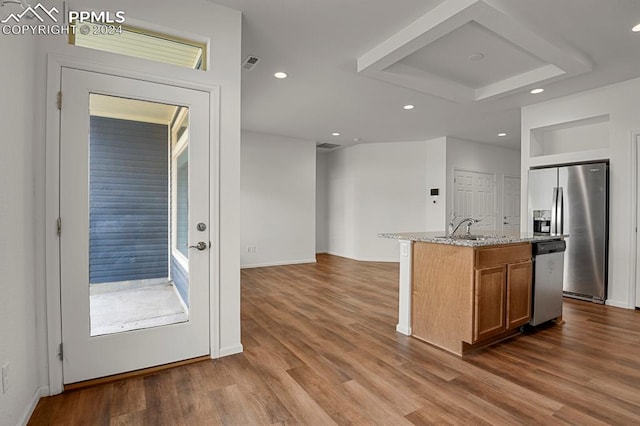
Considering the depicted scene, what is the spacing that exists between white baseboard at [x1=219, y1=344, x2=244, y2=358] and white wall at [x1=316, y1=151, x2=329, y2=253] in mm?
6276

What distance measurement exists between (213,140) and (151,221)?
2.57 ft

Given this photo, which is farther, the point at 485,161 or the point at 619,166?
the point at 485,161

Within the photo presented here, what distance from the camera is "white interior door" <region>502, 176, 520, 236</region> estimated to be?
8.31 metres

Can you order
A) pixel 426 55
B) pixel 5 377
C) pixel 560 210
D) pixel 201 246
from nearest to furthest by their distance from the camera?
pixel 5 377 < pixel 201 246 < pixel 426 55 < pixel 560 210

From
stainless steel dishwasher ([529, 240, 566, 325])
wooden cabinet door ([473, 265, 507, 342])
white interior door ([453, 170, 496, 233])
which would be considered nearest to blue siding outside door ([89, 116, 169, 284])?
wooden cabinet door ([473, 265, 507, 342])

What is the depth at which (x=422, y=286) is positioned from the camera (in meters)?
3.05

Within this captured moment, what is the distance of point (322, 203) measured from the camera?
906 cm

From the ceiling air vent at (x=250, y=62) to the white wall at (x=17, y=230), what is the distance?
76.9 inches

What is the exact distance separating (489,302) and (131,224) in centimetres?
293

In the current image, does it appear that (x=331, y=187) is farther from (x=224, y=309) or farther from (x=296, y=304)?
(x=224, y=309)

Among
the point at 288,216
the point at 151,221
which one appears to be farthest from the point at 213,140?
the point at 288,216

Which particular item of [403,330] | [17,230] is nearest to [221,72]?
[17,230]

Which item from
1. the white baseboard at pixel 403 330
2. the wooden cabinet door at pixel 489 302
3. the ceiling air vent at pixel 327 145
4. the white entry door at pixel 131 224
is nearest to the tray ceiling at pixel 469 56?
the white entry door at pixel 131 224

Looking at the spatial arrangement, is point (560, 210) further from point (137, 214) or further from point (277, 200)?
point (137, 214)
